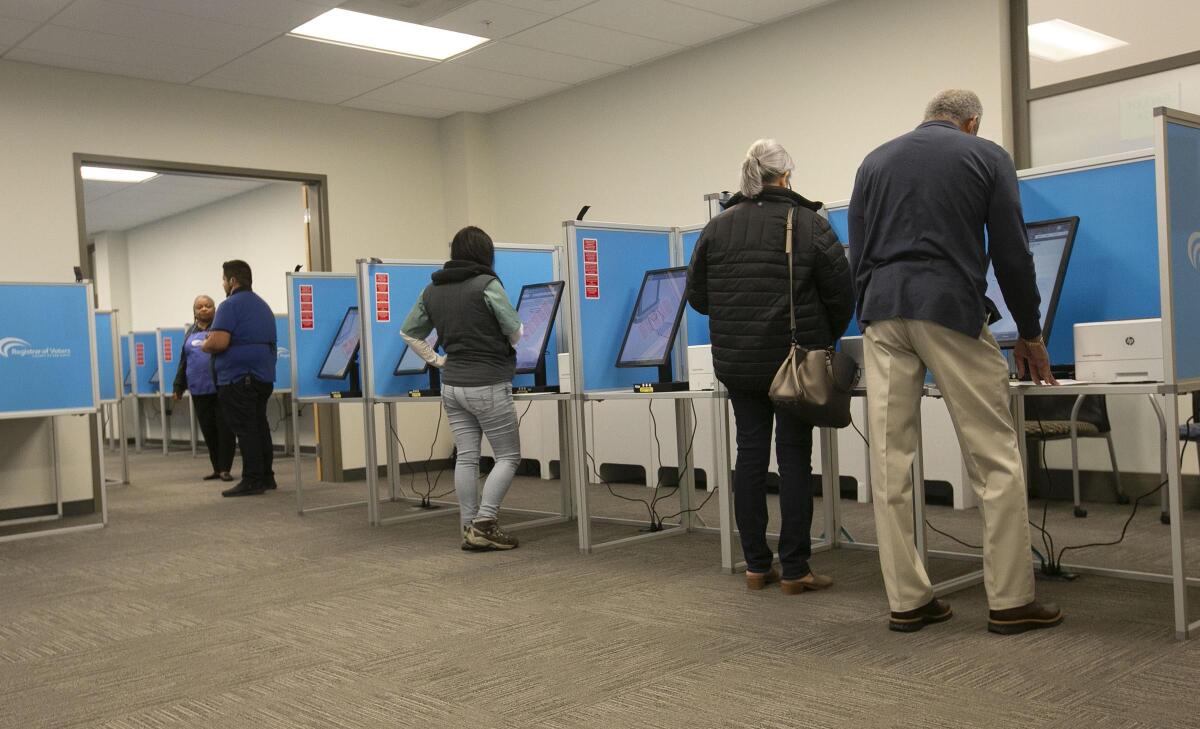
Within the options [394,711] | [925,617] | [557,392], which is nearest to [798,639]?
[925,617]

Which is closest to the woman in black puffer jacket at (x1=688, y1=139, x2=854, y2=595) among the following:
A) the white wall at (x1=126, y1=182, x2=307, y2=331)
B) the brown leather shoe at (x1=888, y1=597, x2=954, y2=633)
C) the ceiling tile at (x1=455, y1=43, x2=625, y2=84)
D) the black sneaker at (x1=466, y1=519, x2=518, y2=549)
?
the brown leather shoe at (x1=888, y1=597, x2=954, y2=633)

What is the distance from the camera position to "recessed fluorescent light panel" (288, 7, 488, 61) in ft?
18.0

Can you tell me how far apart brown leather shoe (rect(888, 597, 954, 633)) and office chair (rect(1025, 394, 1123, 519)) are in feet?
5.56

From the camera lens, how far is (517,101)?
728 cm

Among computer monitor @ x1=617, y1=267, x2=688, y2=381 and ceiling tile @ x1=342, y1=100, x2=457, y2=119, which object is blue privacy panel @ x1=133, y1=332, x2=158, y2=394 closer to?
ceiling tile @ x1=342, y1=100, x2=457, y2=119

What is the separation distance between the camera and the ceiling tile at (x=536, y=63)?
608cm

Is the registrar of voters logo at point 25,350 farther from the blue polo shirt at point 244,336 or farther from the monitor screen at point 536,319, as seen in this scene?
the monitor screen at point 536,319

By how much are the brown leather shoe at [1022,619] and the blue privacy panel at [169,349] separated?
917cm

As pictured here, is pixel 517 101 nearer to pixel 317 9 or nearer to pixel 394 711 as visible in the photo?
pixel 317 9

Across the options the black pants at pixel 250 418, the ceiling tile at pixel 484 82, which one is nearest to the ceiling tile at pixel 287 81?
the ceiling tile at pixel 484 82

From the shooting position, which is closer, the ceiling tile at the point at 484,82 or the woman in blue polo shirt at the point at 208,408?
the ceiling tile at the point at 484,82

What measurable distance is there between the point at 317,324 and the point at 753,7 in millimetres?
2857

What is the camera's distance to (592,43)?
19.6 ft

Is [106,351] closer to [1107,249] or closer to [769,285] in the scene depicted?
[769,285]
